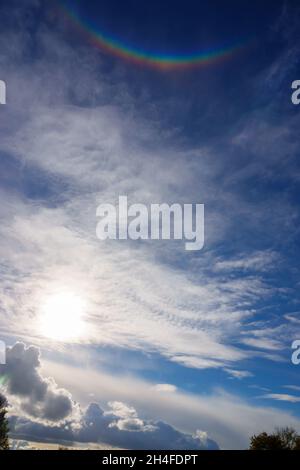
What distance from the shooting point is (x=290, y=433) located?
85.8 m
